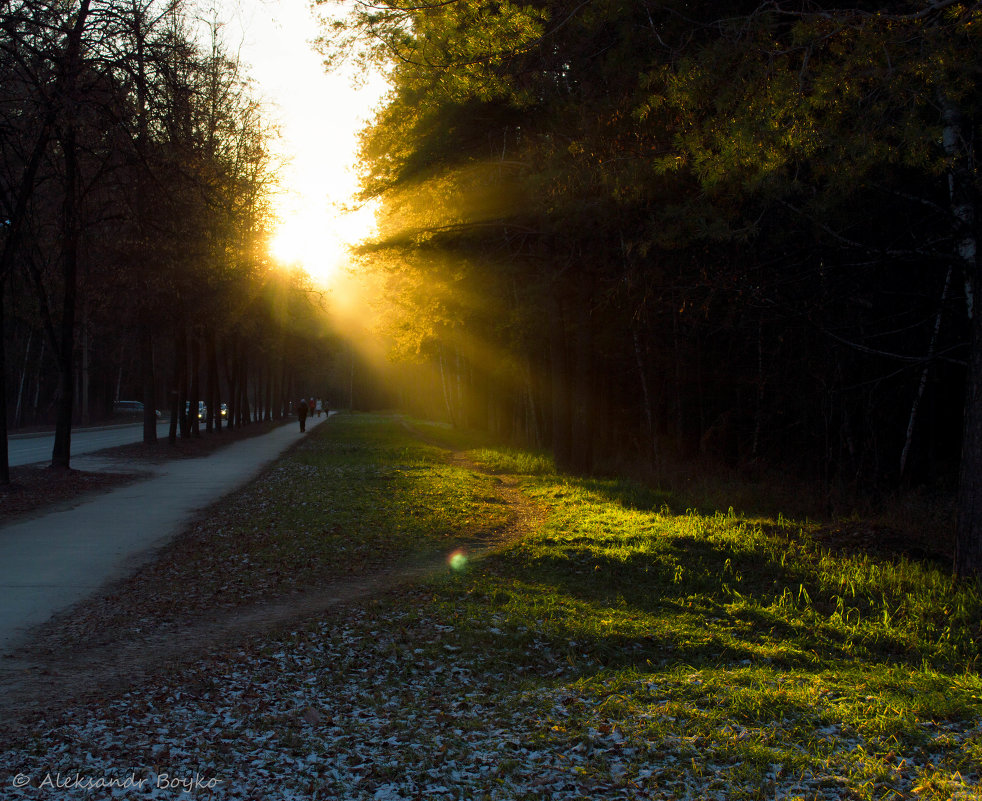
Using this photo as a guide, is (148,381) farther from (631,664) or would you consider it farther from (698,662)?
(698,662)

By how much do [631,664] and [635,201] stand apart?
8419mm

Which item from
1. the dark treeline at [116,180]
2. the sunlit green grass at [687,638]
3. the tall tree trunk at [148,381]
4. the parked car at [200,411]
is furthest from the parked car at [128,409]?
the sunlit green grass at [687,638]

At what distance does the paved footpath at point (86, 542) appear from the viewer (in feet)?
25.0

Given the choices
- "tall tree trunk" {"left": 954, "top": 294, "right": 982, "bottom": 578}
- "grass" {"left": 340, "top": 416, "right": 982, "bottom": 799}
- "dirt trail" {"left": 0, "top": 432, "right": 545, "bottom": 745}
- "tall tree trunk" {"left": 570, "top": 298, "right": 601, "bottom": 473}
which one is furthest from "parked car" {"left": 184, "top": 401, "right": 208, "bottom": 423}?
"tall tree trunk" {"left": 954, "top": 294, "right": 982, "bottom": 578}

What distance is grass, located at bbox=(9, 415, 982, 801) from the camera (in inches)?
160

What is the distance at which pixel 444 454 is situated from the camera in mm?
27266

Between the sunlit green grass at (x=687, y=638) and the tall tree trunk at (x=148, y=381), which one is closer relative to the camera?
the sunlit green grass at (x=687, y=638)

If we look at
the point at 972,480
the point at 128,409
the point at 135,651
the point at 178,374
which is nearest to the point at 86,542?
the point at 135,651

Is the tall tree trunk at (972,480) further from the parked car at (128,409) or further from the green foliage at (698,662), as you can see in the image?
the parked car at (128,409)

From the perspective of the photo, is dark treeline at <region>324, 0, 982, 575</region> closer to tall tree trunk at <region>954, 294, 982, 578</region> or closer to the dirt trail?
tall tree trunk at <region>954, 294, 982, 578</region>

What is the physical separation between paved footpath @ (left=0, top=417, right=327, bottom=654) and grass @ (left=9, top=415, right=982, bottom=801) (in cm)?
89

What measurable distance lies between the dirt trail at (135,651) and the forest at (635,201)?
5457 millimetres

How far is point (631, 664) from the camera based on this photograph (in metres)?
5.79

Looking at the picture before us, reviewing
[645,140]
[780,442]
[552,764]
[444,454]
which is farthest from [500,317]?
[552,764]
